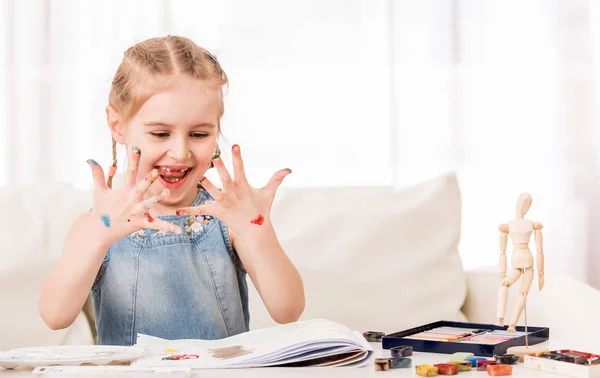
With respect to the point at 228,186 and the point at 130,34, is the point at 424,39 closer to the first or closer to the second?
the point at 130,34

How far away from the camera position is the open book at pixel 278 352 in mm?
891

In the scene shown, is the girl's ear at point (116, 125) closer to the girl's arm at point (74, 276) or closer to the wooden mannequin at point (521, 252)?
the girl's arm at point (74, 276)

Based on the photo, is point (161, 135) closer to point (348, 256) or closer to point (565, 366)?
point (348, 256)

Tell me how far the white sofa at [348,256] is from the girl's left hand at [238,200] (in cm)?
45

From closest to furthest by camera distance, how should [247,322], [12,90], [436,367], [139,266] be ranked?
[436,367] → [139,266] → [247,322] → [12,90]

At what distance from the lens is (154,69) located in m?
1.23

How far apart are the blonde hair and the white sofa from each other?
386mm

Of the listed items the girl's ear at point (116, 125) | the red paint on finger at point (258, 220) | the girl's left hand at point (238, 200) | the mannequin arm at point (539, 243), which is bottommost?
the mannequin arm at point (539, 243)

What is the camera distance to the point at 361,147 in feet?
7.85

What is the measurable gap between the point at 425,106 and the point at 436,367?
64.7 inches

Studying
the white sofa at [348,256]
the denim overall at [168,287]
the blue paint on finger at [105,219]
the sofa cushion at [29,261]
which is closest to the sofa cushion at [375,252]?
the white sofa at [348,256]

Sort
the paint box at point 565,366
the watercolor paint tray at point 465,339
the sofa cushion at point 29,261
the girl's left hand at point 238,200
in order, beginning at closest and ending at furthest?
the paint box at point 565,366
the watercolor paint tray at point 465,339
the girl's left hand at point 238,200
the sofa cushion at point 29,261

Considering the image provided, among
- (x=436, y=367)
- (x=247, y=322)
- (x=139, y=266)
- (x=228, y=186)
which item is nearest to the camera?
(x=436, y=367)

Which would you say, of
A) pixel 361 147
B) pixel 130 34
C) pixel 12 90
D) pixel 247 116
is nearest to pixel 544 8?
pixel 361 147
